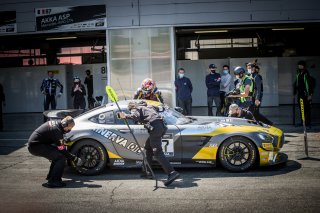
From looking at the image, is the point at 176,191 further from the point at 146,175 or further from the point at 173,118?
the point at 173,118

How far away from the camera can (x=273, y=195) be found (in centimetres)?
687

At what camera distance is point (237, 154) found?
27.3 feet

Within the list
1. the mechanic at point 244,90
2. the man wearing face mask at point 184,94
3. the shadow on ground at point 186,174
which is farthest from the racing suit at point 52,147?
the man wearing face mask at point 184,94

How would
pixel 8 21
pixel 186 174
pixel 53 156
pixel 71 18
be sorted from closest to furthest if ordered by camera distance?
1. pixel 53 156
2. pixel 186 174
3. pixel 71 18
4. pixel 8 21

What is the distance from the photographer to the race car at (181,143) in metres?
8.31

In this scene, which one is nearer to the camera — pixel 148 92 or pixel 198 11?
pixel 148 92

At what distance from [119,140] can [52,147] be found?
A: 48.7 inches

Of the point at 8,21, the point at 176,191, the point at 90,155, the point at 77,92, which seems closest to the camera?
the point at 176,191

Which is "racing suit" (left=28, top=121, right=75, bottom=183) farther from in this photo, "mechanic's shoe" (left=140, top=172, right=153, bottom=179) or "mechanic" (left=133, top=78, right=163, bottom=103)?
"mechanic" (left=133, top=78, right=163, bottom=103)

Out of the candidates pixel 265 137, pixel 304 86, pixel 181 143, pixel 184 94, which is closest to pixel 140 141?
pixel 181 143

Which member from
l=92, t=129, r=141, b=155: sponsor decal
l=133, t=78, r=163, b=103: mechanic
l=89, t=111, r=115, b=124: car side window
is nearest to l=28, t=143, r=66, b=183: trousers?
l=92, t=129, r=141, b=155: sponsor decal

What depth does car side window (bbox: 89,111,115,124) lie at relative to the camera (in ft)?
28.8

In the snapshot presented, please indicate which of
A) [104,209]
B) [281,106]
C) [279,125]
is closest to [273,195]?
[104,209]

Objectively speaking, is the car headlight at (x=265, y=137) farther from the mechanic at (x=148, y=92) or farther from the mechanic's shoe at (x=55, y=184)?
the mechanic's shoe at (x=55, y=184)
